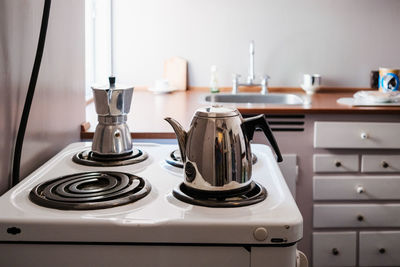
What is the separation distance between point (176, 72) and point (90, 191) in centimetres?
215

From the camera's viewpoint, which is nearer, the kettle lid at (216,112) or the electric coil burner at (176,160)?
the kettle lid at (216,112)

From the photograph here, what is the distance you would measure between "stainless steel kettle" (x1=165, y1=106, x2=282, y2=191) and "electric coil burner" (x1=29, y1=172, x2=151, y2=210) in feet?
0.41

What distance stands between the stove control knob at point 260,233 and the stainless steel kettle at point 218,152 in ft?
0.50

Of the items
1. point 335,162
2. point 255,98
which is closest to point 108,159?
point 335,162

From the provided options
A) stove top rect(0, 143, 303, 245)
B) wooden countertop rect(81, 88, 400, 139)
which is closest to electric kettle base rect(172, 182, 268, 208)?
stove top rect(0, 143, 303, 245)

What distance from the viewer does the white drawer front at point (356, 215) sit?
8.12 feet

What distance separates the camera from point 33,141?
1345 millimetres

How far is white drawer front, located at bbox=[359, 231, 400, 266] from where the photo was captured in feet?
8.15

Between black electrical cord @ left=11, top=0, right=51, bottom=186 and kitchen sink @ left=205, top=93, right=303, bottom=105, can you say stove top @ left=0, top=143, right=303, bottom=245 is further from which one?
kitchen sink @ left=205, top=93, right=303, bottom=105

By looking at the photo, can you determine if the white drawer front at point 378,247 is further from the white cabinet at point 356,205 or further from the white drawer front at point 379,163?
the white drawer front at point 379,163

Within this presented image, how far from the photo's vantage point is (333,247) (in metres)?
2.48

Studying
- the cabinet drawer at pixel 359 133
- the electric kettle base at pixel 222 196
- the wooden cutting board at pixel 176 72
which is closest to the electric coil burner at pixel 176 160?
the electric kettle base at pixel 222 196

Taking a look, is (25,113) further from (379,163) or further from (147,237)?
(379,163)

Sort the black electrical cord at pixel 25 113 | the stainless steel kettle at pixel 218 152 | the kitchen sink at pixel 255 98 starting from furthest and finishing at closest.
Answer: the kitchen sink at pixel 255 98 → the black electrical cord at pixel 25 113 → the stainless steel kettle at pixel 218 152
